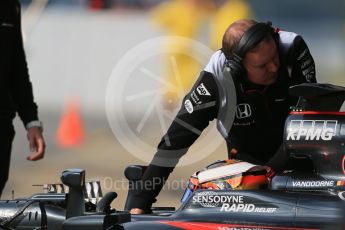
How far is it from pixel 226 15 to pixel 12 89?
747 cm

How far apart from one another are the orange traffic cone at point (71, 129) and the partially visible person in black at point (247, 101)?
734 cm

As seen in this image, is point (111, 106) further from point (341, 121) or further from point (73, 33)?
point (341, 121)

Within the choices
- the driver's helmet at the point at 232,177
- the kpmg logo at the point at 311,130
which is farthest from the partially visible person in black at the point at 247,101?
the kpmg logo at the point at 311,130

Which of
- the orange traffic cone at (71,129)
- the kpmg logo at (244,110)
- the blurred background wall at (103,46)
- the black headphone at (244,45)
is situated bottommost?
the orange traffic cone at (71,129)

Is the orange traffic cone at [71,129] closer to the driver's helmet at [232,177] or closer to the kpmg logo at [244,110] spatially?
the kpmg logo at [244,110]

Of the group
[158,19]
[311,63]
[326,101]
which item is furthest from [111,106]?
[326,101]

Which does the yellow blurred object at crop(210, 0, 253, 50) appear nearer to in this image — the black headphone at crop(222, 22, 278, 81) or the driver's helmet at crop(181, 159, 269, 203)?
the black headphone at crop(222, 22, 278, 81)

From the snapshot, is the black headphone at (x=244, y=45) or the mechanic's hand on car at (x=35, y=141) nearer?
the black headphone at (x=244, y=45)

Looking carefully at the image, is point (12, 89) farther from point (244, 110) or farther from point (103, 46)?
point (103, 46)

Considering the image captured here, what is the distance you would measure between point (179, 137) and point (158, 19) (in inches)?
354

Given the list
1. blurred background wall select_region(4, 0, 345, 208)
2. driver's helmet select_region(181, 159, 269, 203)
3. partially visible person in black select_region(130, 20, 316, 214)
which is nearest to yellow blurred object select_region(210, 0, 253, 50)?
blurred background wall select_region(4, 0, 345, 208)

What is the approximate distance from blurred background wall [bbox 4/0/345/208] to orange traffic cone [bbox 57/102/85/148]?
0.02m

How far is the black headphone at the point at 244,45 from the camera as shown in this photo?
4.77 m

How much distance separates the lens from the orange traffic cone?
12.6m
